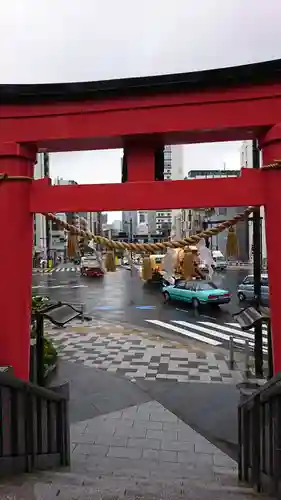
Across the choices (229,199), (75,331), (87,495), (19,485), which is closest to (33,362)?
(19,485)

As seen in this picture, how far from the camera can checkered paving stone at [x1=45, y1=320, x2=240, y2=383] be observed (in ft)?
32.1

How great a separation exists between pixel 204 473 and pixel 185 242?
3063 millimetres

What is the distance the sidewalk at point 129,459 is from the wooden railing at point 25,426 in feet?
0.69

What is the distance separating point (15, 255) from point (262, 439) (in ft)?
11.3

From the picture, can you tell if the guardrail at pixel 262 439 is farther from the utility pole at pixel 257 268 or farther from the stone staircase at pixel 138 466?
the utility pole at pixel 257 268

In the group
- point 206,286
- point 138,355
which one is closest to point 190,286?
point 206,286

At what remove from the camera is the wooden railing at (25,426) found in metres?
4.56

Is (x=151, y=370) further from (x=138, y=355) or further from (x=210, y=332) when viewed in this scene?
(x=210, y=332)

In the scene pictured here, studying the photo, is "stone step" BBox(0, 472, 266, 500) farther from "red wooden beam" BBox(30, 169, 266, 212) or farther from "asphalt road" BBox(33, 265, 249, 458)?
"red wooden beam" BBox(30, 169, 266, 212)

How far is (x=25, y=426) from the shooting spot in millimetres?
4723

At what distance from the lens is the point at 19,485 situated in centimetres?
431

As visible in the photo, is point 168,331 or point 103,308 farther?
point 103,308

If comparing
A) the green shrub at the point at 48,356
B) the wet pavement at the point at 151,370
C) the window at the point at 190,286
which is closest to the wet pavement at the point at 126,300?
the wet pavement at the point at 151,370

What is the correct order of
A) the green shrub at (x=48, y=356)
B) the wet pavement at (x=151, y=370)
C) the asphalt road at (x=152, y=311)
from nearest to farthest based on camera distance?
the wet pavement at (x=151, y=370) < the green shrub at (x=48, y=356) < the asphalt road at (x=152, y=311)
